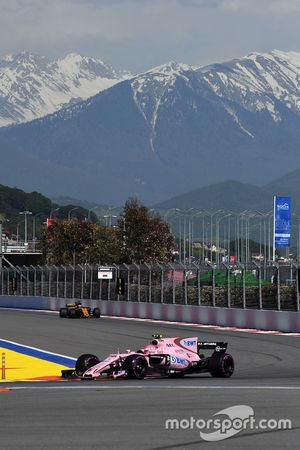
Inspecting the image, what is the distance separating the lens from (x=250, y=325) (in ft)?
147

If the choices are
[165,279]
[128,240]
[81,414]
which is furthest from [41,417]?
[128,240]

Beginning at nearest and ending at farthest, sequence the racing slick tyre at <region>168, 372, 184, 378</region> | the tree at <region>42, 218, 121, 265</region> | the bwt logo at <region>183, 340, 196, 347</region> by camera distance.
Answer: the racing slick tyre at <region>168, 372, 184, 378</region> → the bwt logo at <region>183, 340, 196, 347</region> → the tree at <region>42, 218, 121, 265</region>

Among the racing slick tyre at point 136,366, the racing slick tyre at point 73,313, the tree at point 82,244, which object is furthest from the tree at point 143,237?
the racing slick tyre at point 136,366

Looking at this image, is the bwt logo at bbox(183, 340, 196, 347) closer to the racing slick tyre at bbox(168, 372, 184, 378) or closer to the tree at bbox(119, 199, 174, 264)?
the racing slick tyre at bbox(168, 372, 184, 378)

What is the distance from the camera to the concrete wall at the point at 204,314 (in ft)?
138

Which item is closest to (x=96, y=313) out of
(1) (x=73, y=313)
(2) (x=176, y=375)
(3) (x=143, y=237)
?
(1) (x=73, y=313)

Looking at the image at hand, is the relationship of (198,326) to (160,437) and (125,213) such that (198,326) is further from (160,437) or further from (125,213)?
(125,213)

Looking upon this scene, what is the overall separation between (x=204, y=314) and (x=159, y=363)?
28.1m

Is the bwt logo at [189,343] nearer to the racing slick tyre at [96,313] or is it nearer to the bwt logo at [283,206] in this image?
the bwt logo at [283,206]

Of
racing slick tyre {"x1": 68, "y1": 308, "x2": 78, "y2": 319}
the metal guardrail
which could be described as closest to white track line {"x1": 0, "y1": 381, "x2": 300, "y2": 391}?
the metal guardrail

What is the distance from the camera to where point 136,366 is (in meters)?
Answer: 21.5

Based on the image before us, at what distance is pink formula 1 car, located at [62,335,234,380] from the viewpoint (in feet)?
70.7

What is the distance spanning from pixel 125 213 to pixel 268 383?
97.7m

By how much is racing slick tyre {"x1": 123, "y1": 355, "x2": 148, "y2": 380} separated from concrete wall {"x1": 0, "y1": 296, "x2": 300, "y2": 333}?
63.7ft
